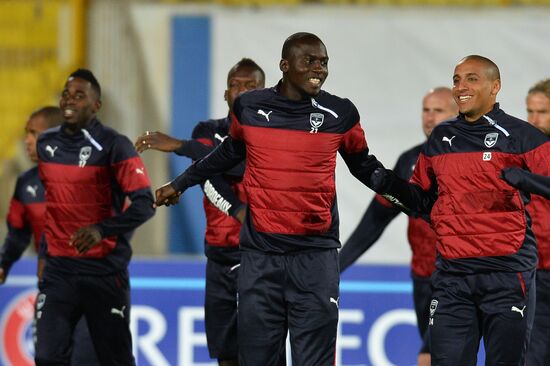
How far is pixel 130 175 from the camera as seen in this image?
267 inches

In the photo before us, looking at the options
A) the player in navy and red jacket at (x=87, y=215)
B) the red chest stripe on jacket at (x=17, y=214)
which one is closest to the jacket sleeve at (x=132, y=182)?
the player in navy and red jacket at (x=87, y=215)

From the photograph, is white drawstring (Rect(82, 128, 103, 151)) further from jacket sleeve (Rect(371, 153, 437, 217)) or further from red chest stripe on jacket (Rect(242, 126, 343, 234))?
jacket sleeve (Rect(371, 153, 437, 217))

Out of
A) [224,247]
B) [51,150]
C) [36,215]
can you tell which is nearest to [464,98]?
[224,247]

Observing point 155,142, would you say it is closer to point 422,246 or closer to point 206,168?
point 206,168

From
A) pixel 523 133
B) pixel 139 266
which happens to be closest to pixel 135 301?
pixel 139 266

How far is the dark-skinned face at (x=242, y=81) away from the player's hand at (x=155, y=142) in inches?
20.5

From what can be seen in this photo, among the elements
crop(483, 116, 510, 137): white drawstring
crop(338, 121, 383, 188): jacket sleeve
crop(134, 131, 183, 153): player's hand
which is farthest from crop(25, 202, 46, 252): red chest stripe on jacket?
crop(483, 116, 510, 137): white drawstring

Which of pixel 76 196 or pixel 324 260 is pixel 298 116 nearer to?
pixel 324 260

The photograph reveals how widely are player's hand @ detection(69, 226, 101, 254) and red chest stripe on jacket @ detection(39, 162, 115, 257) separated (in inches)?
12.2

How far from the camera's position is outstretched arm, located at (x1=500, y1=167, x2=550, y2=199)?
534cm

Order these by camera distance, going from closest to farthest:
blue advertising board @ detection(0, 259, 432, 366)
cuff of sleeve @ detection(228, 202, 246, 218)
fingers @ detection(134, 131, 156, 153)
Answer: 1. fingers @ detection(134, 131, 156, 153)
2. cuff of sleeve @ detection(228, 202, 246, 218)
3. blue advertising board @ detection(0, 259, 432, 366)

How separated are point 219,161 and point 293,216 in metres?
0.59

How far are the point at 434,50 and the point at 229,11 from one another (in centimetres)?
→ 223

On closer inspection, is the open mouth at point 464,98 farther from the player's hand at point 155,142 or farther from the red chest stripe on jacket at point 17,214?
the red chest stripe on jacket at point 17,214
